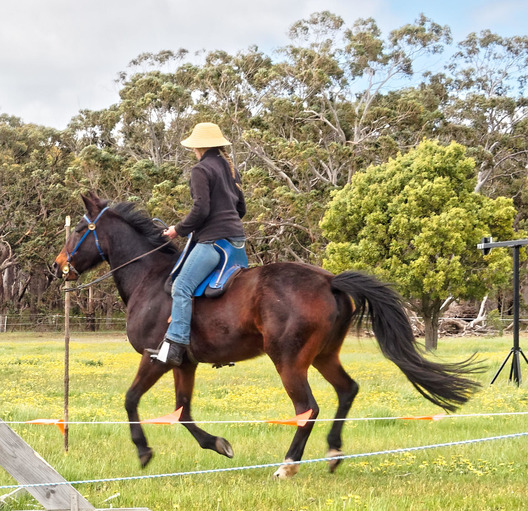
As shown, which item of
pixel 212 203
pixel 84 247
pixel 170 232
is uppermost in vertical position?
pixel 212 203

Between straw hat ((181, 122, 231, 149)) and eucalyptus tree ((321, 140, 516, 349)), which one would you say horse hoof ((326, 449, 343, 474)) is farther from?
eucalyptus tree ((321, 140, 516, 349))

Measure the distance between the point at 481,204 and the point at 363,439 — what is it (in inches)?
845

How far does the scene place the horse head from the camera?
7.54 meters

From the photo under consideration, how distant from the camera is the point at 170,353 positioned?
20.8 feet

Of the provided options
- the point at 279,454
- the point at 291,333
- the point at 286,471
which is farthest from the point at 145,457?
the point at 291,333

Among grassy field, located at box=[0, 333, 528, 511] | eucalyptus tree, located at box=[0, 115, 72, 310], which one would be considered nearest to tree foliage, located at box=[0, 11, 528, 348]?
eucalyptus tree, located at box=[0, 115, 72, 310]

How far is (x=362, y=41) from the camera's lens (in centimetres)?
4319

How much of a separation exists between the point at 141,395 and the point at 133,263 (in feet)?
4.97

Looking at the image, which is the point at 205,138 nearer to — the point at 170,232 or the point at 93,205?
the point at 170,232

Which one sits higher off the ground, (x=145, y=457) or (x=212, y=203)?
(x=212, y=203)

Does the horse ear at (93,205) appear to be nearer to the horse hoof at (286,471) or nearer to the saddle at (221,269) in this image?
the saddle at (221,269)

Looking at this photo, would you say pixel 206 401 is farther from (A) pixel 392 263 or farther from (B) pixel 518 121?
(B) pixel 518 121

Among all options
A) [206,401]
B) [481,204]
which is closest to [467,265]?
[481,204]

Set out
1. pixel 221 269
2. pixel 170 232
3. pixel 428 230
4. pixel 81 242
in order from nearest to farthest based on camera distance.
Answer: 1. pixel 221 269
2. pixel 170 232
3. pixel 81 242
4. pixel 428 230
